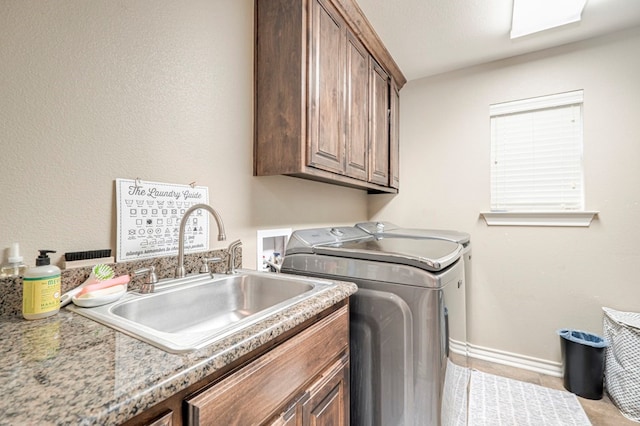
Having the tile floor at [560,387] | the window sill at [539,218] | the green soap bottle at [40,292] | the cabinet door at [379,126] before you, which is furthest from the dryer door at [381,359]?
the window sill at [539,218]

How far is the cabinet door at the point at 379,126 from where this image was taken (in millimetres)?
2145

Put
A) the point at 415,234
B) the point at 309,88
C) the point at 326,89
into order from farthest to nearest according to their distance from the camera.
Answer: the point at 415,234 → the point at 326,89 → the point at 309,88

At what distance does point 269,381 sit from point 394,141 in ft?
7.47

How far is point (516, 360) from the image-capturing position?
2.29 meters

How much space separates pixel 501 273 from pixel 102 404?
2.67m

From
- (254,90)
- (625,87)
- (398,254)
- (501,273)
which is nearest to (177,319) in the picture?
(398,254)

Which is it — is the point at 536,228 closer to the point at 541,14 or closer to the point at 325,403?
the point at 541,14

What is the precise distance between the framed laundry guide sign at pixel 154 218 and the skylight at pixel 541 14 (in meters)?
2.13

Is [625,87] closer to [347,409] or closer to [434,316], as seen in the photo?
[434,316]

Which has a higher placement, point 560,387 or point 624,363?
point 624,363

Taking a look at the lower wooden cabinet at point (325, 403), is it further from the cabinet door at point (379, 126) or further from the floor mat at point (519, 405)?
the cabinet door at point (379, 126)

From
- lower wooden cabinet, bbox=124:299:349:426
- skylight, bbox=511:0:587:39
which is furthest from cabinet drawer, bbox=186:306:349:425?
skylight, bbox=511:0:587:39

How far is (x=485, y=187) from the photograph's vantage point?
2.42 meters

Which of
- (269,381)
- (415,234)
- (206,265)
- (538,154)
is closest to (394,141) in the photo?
(415,234)
